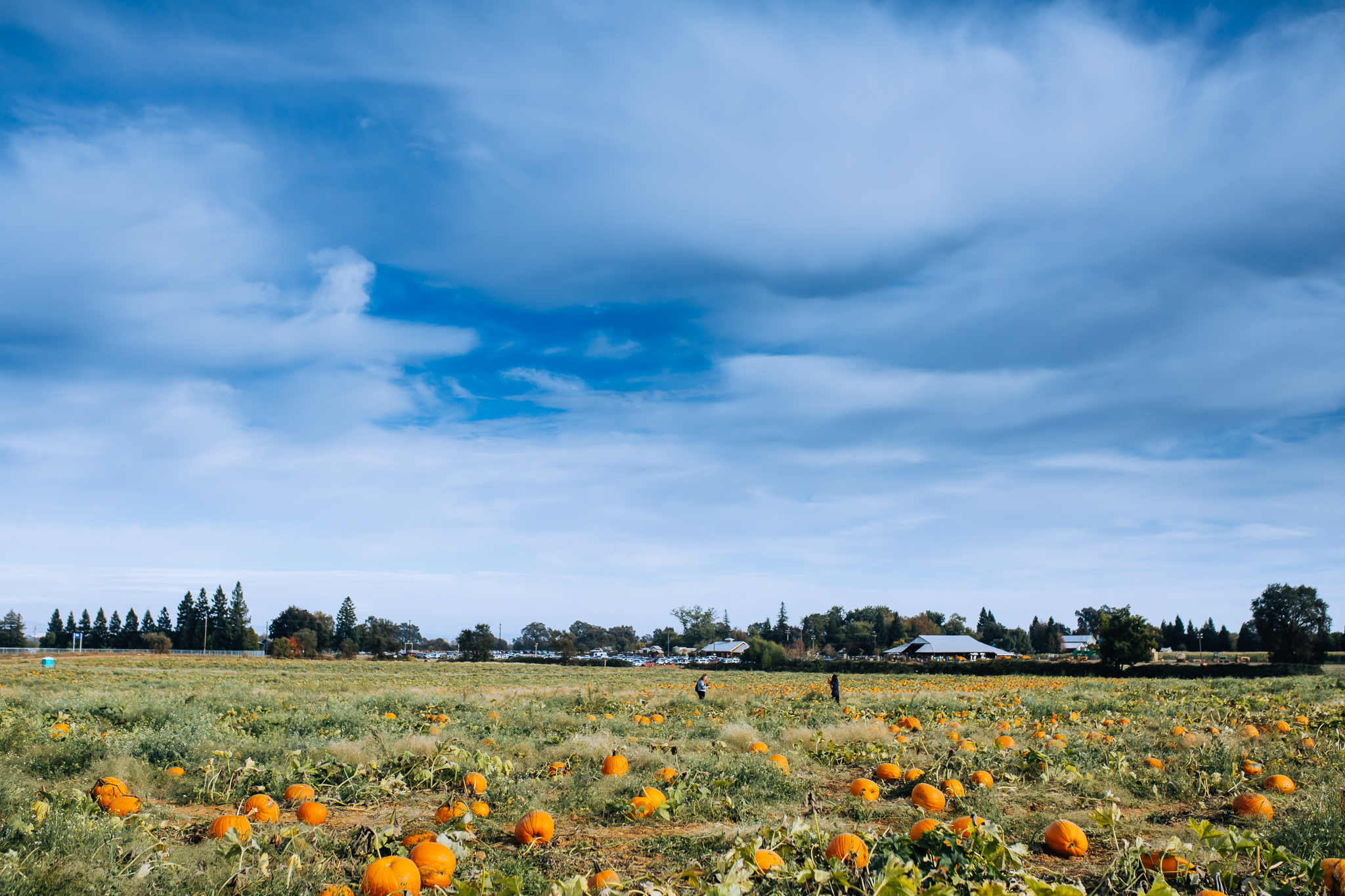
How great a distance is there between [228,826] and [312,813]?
1117 millimetres

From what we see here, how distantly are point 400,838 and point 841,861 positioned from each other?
3767 mm

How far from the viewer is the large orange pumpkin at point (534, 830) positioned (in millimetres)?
6898

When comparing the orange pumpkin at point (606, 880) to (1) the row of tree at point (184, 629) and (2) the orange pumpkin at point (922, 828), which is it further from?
(1) the row of tree at point (184, 629)

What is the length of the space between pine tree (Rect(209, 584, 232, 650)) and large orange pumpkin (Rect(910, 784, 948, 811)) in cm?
13097

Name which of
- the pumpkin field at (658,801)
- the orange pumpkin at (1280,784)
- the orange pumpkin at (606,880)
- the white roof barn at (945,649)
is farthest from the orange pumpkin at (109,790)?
the white roof barn at (945,649)

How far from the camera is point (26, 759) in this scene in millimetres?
9820

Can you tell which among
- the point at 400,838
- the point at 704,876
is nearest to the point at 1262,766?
the point at 704,876

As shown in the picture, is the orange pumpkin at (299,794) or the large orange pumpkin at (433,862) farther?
the orange pumpkin at (299,794)

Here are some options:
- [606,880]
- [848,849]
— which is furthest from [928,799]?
[606,880]

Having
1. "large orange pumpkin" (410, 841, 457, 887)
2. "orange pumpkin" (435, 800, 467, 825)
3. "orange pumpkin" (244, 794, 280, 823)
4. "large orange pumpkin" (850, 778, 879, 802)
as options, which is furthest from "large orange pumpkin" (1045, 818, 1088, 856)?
"orange pumpkin" (244, 794, 280, 823)

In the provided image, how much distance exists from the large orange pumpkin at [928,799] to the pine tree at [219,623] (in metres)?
131

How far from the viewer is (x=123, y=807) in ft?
23.6

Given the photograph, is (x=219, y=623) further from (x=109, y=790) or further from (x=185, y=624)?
(x=109, y=790)

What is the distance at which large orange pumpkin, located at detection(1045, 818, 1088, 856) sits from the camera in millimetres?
6688
